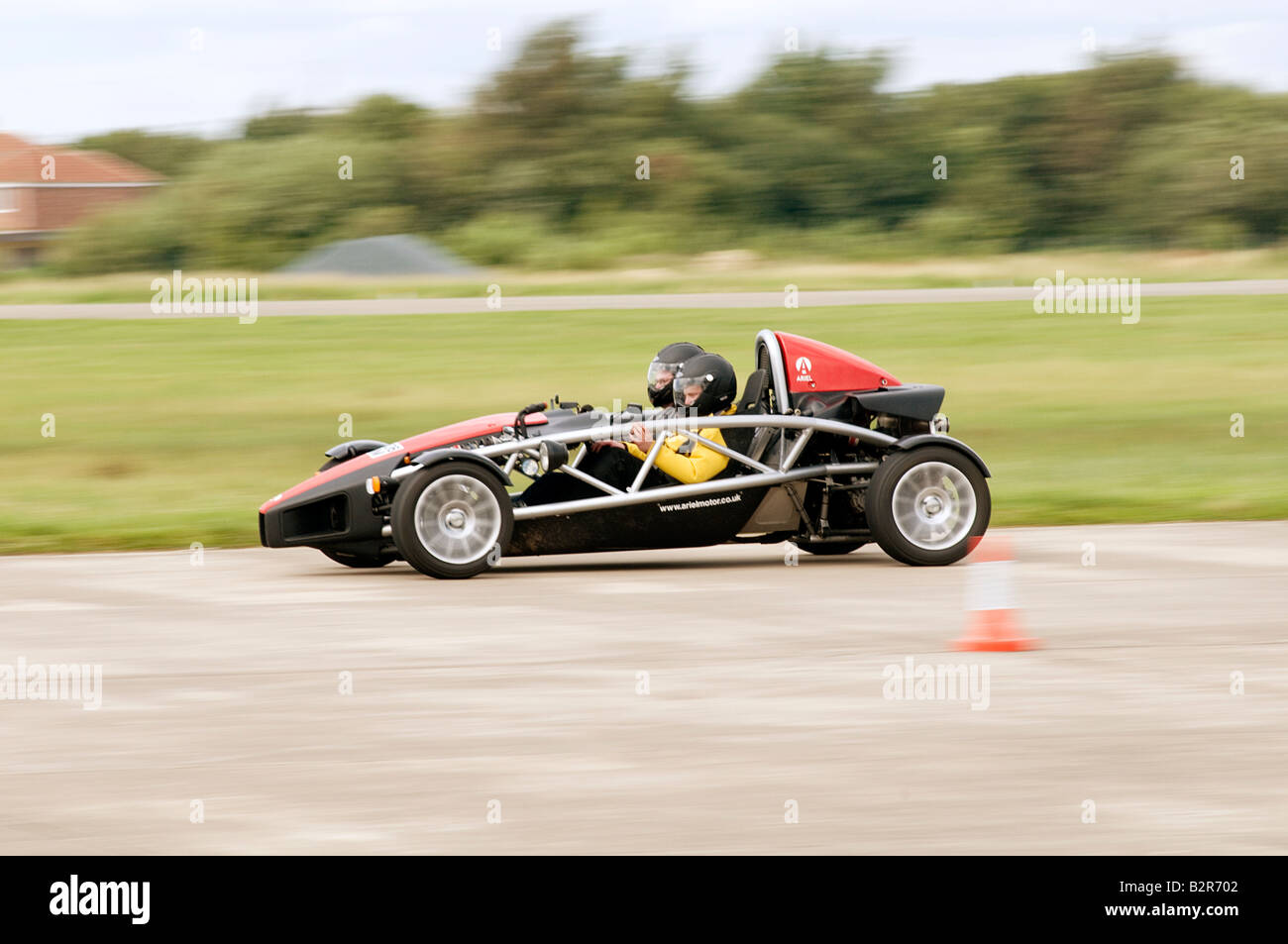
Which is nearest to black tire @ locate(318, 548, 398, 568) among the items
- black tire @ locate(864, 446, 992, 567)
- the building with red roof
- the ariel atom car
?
the ariel atom car

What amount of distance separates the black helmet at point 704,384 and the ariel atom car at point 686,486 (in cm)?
12

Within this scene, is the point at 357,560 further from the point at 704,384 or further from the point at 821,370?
the point at 821,370

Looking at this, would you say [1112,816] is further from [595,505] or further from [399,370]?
[399,370]

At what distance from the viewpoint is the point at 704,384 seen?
11.0 meters

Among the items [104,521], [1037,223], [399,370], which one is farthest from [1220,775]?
[1037,223]

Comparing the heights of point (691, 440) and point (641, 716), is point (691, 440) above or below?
above

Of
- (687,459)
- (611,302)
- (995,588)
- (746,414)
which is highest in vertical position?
(611,302)

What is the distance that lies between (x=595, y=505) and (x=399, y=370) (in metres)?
15.3

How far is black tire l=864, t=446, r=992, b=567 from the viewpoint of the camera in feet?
35.0

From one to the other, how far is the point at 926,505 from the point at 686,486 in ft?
4.94

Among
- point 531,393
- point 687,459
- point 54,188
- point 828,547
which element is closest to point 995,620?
point 687,459

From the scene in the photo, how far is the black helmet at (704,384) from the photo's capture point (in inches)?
432

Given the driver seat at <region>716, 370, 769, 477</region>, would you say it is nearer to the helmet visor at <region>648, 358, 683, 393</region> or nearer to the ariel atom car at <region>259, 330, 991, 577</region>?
the ariel atom car at <region>259, 330, 991, 577</region>

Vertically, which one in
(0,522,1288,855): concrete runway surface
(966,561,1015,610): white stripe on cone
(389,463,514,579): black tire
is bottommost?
(0,522,1288,855): concrete runway surface
